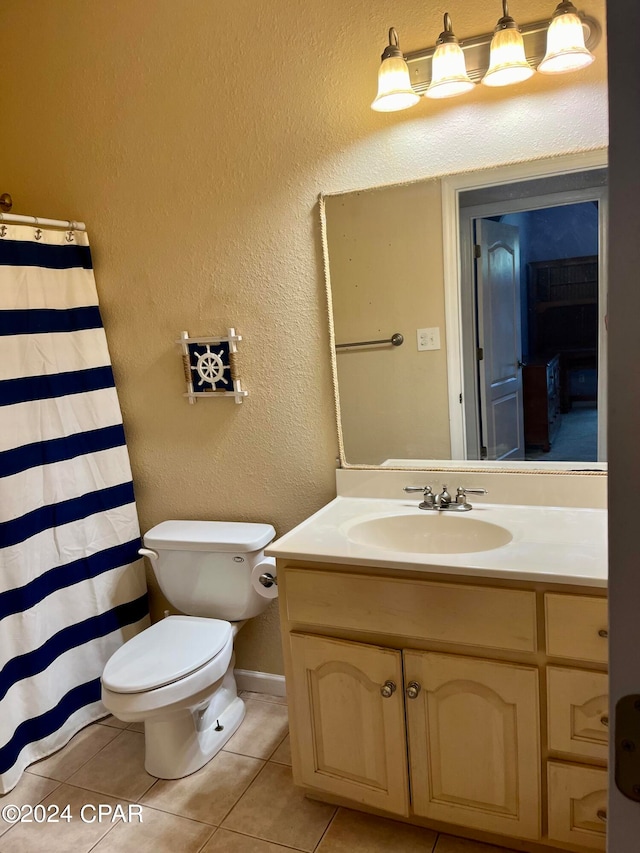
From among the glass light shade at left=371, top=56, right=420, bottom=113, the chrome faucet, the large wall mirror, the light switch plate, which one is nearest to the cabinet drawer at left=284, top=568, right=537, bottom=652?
the chrome faucet

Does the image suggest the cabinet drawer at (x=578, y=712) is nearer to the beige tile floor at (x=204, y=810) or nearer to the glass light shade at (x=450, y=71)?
the beige tile floor at (x=204, y=810)

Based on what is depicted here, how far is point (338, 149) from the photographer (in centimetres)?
192

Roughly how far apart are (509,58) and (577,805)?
1.86 m

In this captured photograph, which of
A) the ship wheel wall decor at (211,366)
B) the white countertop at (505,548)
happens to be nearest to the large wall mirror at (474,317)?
the white countertop at (505,548)

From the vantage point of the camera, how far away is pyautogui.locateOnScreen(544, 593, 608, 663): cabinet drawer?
134cm

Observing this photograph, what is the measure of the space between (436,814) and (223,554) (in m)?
1.01

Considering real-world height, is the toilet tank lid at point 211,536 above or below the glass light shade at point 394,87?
below

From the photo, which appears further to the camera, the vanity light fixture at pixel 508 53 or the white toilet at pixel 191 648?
the white toilet at pixel 191 648

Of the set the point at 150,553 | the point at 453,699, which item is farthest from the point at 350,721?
the point at 150,553

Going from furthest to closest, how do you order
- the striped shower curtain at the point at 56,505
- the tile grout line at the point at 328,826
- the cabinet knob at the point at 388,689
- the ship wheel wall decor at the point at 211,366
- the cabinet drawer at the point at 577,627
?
the ship wheel wall decor at the point at 211,366, the striped shower curtain at the point at 56,505, the tile grout line at the point at 328,826, the cabinet knob at the point at 388,689, the cabinet drawer at the point at 577,627

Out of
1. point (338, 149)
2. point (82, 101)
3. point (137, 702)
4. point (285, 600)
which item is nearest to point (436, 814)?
point (285, 600)

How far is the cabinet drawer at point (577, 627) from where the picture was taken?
134 centimetres

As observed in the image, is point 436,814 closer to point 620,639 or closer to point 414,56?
point 620,639

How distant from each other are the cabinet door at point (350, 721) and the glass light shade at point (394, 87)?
1.50 meters
